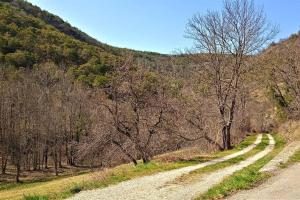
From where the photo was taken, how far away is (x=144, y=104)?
104 feet

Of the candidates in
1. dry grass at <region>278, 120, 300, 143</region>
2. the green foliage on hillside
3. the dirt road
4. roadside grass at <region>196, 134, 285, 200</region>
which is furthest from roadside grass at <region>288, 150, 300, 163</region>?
the green foliage on hillside

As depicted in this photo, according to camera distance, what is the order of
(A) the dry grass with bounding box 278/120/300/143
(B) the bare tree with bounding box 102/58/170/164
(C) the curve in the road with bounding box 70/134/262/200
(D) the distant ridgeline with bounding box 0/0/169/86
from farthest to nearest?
(D) the distant ridgeline with bounding box 0/0/169/86, (A) the dry grass with bounding box 278/120/300/143, (B) the bare tree with bounding box 102/58/170/164, (C) the curve in the road with bounding box 70/134/262/200

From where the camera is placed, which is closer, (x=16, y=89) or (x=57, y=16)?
(x=16, y=89)

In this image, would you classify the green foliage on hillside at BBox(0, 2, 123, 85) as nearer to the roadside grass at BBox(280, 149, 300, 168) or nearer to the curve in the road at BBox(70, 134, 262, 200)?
the roadside grass at BBox(280, 149, 300, 168)

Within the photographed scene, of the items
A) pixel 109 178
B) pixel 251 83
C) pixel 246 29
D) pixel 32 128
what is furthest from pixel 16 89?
pixel 109 178

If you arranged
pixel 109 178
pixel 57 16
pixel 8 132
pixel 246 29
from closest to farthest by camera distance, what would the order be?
pixel 109 178 → pixel 246 29 → pixel 8 132 → pixel 57 16

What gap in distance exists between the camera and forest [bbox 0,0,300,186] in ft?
104

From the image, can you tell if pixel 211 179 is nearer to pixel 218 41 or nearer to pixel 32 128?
pixel 218 41

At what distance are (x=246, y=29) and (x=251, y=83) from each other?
11.9 meters

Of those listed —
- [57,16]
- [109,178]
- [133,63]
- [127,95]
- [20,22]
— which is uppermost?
[57,16]

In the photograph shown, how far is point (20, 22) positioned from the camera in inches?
5610

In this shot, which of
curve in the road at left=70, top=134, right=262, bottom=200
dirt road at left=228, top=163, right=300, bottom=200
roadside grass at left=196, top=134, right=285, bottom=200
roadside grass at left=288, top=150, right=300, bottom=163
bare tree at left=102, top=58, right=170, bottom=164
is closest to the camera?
dirt road at left=228, top=163, right=300, bottom=200

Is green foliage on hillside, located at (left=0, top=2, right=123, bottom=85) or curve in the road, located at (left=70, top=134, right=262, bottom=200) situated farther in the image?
green foliage on hillside, located at (left=0, top=2, right=123, bottom=85)

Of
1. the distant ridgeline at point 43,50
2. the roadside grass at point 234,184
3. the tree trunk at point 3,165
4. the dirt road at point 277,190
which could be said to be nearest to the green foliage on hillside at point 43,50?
the distant ridgeline at point 43,50
